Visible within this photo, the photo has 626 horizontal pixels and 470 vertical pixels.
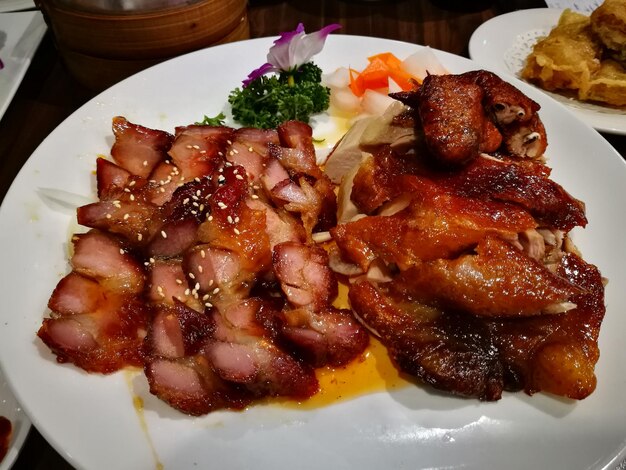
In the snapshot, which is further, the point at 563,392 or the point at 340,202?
the point at 340,202

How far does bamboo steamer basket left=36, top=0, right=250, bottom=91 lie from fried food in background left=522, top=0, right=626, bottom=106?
2.81 m

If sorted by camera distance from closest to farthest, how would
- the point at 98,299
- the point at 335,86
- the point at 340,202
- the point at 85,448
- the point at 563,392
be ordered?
1. the point at 85,448
2. the point at 563,392
3. the point at 98,299
4. the point at 340,202
5. the point at 335,86

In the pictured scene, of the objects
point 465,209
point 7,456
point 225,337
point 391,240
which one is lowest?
point 7,456

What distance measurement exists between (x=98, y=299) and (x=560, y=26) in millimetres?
4839

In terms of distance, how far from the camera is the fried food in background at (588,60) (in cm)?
428

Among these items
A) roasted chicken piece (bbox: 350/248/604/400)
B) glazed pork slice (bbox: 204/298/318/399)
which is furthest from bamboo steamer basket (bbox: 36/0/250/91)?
roasted chicken piece (bbox: 350/248/604/400)

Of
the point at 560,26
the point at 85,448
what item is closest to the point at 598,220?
the point at 560,26

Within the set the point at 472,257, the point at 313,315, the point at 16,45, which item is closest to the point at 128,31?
the point at 16,45

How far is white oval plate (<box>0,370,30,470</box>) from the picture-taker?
2229 mm

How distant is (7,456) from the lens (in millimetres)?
2238

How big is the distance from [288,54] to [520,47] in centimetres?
264

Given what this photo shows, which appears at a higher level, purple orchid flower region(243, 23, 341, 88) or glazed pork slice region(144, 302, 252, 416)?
purple orchid flower region(243, 23, 341, 88)

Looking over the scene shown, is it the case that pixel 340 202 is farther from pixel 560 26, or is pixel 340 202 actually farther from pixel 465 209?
pixel 560 26

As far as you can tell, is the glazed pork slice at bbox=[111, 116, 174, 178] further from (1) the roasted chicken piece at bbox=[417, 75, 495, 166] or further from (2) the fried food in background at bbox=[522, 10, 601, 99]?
(2) the fried food in background at bbox=[522, 10, 601, 99]
